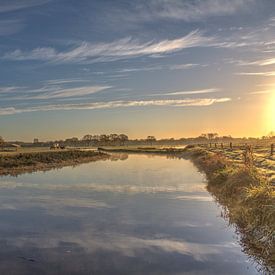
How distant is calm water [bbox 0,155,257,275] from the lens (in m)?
10.5

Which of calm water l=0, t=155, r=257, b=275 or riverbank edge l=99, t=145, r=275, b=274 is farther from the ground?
riverbank edge l=99, t=145, r=275, b=274

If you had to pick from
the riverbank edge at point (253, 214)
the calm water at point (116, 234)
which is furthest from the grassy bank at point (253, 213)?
the calm water at point (116, 234)

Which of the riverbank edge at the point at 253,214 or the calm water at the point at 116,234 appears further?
the riverbank edge at the point at 253,214

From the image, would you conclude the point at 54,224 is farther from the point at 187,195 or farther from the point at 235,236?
the point at 187,195

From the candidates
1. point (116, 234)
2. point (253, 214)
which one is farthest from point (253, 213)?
point (116, 234)

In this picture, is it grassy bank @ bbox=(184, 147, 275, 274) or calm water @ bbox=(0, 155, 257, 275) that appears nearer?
calm water @ bbox=(0, 155, 257, 275)

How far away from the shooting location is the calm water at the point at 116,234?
1051 centimetres

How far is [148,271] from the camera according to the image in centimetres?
1002

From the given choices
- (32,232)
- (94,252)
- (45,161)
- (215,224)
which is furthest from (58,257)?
(45,161)

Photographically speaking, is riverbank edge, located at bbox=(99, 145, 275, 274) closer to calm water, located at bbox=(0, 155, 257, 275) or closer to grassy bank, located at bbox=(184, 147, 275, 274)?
Answer: grassy bank, located at bbox=(184, 147, 275, 274)

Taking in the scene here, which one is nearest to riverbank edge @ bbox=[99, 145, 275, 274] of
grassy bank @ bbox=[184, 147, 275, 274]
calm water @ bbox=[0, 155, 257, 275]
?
grassy bank @ bbox=[184, 147, 275, 274]

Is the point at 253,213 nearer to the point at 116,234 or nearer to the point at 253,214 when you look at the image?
the point at 253,214

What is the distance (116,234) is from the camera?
13.8 m

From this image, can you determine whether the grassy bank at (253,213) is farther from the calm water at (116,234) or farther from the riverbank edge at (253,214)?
the calm water at (116,234)
